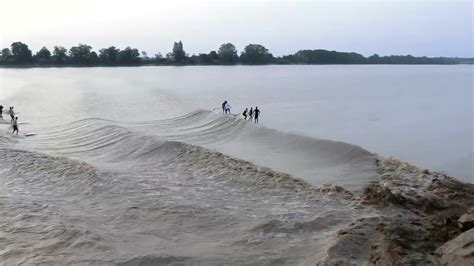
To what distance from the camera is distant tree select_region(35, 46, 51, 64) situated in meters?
126

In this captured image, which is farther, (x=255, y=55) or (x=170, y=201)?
(x=255, y=55)

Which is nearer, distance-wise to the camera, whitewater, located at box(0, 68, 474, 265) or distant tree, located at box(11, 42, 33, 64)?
whitewater, located at box(0, 68, 474, 265)

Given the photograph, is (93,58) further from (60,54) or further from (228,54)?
(228,54)

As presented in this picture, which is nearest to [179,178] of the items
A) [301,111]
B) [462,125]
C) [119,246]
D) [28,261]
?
[119,246]

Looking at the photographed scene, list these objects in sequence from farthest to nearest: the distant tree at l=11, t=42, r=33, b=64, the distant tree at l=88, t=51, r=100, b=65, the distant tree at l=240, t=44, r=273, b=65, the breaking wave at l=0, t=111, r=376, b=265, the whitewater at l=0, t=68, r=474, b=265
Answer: the distant tree at l=240, t=44, r=273, b=65, the distant tree at l=88, t=51, r=100, b=65, the distant tree at l=11, t=42, r=33, b=64, the breaking wave at l=0, t=111, r=376, b=265, the whitewater at l=0, t=68, r=474, b=265

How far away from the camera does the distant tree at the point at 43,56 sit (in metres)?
126

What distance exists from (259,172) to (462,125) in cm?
2281

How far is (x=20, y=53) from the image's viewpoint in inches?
4737

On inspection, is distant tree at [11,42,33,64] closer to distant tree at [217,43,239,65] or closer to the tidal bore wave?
distant tree at [217,43,239,65]

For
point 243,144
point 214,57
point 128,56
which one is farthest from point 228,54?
point 243,144

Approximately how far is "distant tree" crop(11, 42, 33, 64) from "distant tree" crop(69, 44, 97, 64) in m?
11.0

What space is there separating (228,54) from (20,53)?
202 ft

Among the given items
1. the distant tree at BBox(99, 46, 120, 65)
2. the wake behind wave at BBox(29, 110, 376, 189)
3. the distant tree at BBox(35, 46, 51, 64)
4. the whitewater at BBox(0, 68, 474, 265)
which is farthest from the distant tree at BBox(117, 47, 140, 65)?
the whitewater at BBox(0, 68, 474, 265)

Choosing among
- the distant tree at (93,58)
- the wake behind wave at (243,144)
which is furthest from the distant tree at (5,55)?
the wake behind wave at (243,144)
